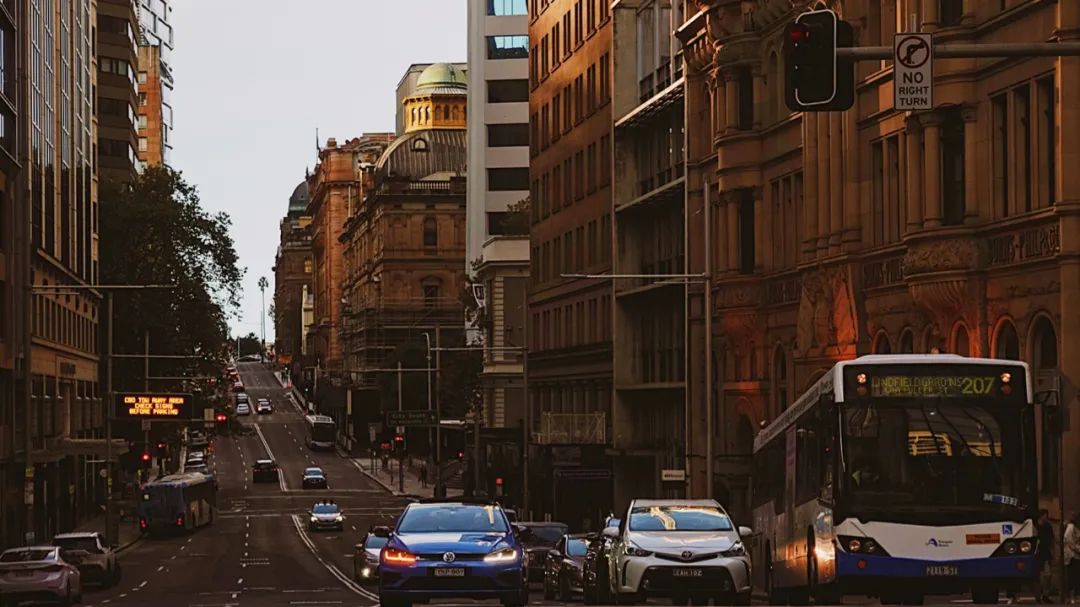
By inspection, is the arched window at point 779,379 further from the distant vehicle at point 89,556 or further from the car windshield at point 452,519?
the car windshield at point 452,519

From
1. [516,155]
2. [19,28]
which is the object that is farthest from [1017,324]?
[516,155]

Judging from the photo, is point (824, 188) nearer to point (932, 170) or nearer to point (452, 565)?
point (932, 170)

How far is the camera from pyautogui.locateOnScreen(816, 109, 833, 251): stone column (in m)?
46.8

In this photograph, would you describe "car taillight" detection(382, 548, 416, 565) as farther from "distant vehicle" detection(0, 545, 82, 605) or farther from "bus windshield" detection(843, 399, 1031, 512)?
"distant vehicle" detection(0, 545, 82, 605)

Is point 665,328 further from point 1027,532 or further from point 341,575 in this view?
point 1027,532

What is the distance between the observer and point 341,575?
188ft

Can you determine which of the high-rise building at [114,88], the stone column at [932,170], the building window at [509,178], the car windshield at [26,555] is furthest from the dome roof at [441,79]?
the stone column at [932,170]

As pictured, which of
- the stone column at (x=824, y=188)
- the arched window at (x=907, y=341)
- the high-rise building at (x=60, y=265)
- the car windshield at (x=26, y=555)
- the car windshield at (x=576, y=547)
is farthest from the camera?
the high-rise building at (x=60, y=265)

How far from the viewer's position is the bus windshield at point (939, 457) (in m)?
23.3

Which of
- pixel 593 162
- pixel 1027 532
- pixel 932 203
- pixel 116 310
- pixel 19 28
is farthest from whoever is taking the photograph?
pixel 116 310

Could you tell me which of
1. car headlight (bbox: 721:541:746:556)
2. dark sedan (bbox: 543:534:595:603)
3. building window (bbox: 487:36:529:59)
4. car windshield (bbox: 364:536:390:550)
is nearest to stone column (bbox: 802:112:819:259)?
dark sedan (bbox: 543:534:595:603)

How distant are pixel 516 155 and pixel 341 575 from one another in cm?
7402

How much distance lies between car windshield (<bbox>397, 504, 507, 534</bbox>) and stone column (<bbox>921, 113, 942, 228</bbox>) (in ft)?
48.7

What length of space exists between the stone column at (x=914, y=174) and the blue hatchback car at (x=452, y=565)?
15979 millimetres
